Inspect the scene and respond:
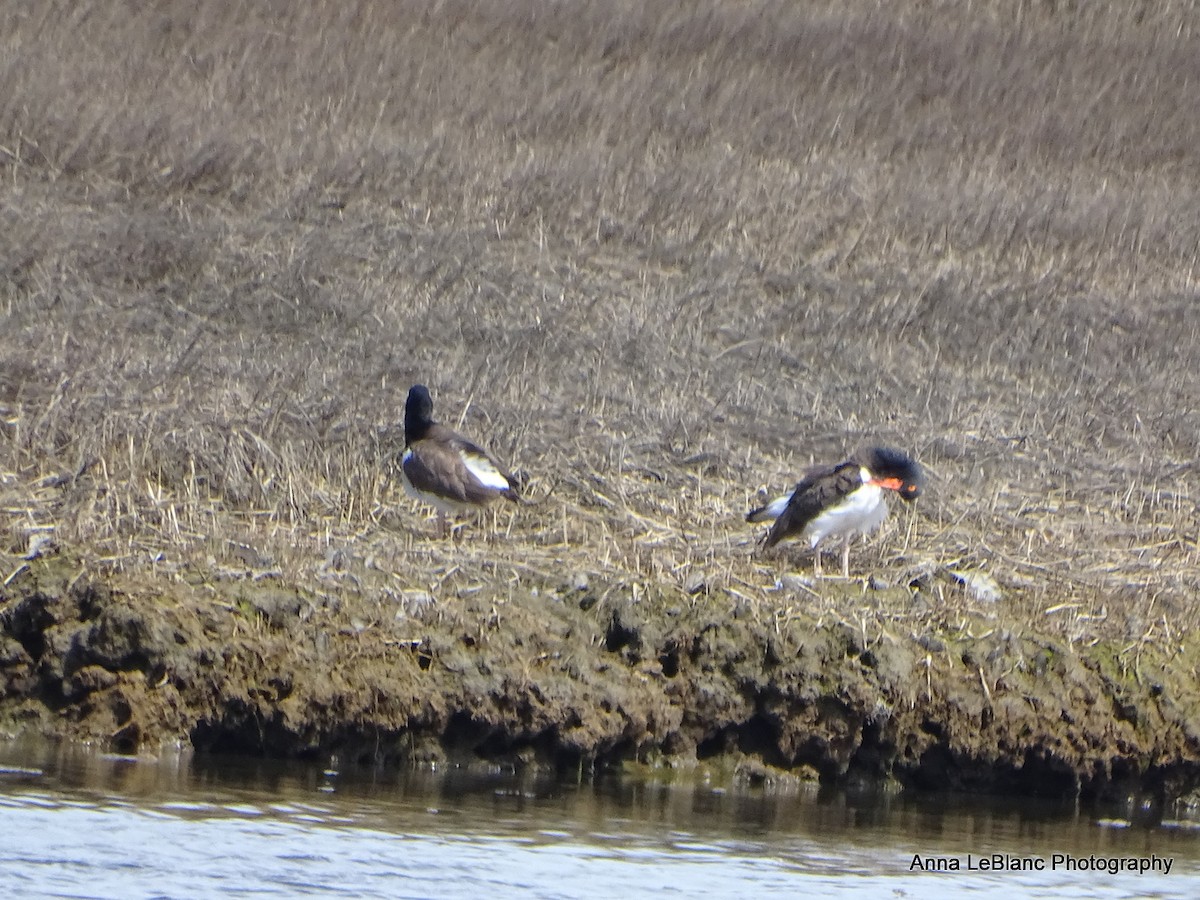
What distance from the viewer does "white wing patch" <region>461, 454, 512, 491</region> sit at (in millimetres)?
12422

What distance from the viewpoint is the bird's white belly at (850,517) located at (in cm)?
1189

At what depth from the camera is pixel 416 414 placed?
44.0ft

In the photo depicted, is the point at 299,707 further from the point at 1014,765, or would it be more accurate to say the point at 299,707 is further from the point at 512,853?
the point at 1014,765

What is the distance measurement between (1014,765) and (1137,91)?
64.6ft

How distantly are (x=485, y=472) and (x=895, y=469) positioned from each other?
9.39 feet

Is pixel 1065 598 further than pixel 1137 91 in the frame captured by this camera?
No

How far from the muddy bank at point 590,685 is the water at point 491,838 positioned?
277 mm

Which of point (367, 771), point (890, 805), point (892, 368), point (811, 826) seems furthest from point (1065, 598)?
point (892, 368)

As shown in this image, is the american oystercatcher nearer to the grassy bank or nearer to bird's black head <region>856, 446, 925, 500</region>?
bird's black head <region>856, 446, 925, 500</region>

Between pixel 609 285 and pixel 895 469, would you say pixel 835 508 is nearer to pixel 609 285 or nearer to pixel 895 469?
pixel 895 469

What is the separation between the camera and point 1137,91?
27906 millimetres

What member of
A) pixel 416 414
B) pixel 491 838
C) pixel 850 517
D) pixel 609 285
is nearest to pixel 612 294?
pixel 609 285

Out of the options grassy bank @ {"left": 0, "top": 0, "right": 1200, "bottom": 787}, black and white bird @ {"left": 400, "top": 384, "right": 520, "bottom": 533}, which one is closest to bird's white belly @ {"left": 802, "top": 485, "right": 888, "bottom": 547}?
grassy bank @ {"left": 0, "top": 0, "right": 1200, "bottom": 787}

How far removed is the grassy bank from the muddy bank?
0.19 metres
